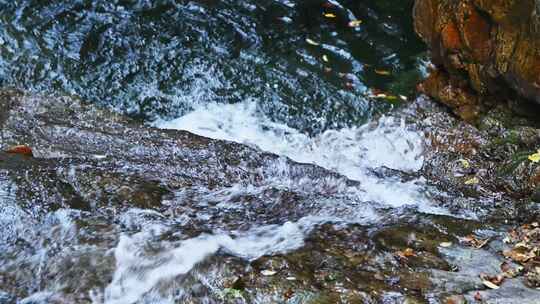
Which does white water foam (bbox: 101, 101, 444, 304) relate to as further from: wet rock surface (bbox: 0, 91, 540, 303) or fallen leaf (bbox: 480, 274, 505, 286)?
fallen leaf (bbox: 480, 274, 505, 286)

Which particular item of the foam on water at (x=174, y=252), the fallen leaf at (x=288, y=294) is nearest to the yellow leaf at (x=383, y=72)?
the foam on water at (x=174, y=252)

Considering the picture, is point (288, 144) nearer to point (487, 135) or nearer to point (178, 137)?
point (178, 137)

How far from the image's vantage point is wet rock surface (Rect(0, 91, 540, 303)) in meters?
3.59

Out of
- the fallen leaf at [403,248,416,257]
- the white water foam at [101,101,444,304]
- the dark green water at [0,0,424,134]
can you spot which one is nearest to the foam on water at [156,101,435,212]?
the white water foam at [101,101,444,304]

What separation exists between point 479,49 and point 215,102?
11.5 feet

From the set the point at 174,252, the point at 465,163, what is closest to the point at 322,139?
the point at 465,163

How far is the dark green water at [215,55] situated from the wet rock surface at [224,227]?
176 cm

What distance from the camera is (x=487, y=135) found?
6.44 metres

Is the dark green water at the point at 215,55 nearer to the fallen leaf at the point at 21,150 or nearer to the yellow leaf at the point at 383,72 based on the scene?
the yellow leaf at the point at 383,72

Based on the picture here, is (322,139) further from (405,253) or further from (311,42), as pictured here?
(405,253)

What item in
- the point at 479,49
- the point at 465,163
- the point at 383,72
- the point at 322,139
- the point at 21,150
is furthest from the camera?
the point at 383,72

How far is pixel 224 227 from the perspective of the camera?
14.4ft

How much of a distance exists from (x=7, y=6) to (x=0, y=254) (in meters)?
6.68

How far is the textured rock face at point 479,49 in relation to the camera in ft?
18.0
